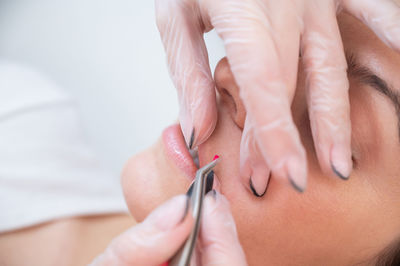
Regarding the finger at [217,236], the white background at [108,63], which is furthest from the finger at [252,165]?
the white background at [108,63]

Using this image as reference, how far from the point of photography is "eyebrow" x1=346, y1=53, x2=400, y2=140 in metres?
0.79

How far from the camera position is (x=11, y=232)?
124 centimetres

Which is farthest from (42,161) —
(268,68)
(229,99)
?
(268,68)

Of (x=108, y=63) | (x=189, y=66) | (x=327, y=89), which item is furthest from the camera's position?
(x=108, y=63)

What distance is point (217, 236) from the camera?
0.69 metres

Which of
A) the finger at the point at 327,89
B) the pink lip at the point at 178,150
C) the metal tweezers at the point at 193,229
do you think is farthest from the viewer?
the pink lip at the point at 178,150

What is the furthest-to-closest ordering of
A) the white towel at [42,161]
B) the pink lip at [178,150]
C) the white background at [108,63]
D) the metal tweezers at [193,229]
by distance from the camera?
the white background at [108,63], the white towel at [42,161], the pink lip at [178,150], the metal tweezers at [193,229]

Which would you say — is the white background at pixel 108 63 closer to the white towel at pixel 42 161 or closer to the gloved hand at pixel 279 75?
the white towel at pixel 42 161

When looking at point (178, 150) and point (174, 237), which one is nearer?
point (174, 237)

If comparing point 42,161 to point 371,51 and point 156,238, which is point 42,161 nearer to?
point 156,238

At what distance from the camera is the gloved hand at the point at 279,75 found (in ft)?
2.22

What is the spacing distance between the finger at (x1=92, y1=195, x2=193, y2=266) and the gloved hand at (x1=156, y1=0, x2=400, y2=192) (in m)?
0.19

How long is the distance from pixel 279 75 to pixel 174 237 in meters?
0.36

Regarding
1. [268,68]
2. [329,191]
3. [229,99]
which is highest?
[268,68]
